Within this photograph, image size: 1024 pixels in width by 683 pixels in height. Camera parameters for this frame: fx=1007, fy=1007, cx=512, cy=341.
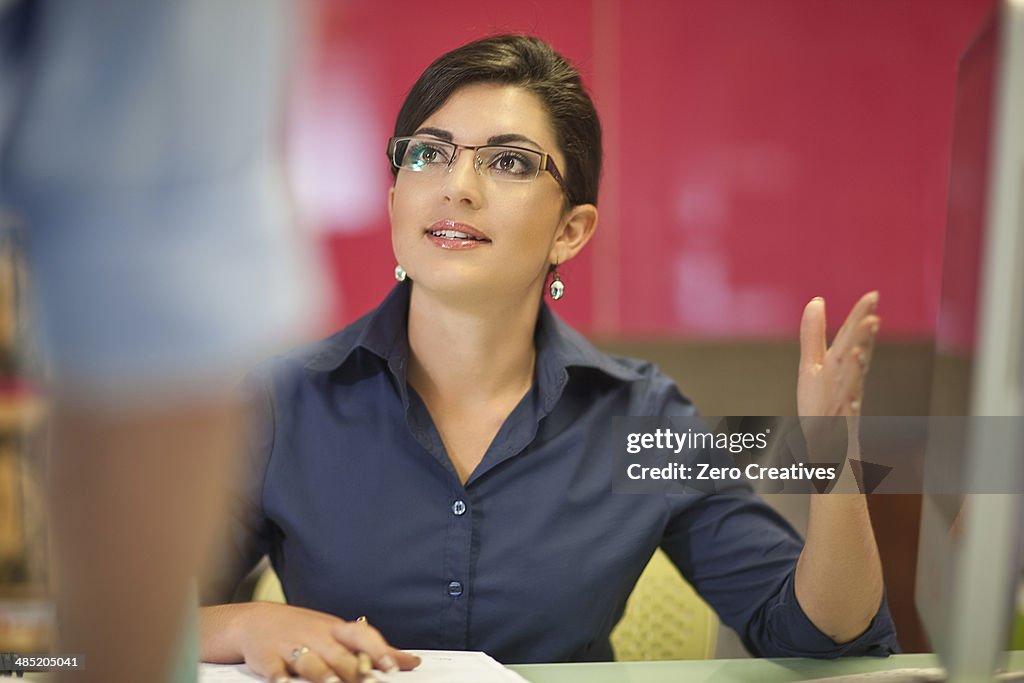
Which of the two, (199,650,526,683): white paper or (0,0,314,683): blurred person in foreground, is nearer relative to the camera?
(0,0,314,683): blurred person in foreground

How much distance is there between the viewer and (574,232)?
1242 millimetres

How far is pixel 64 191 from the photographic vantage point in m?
0.58

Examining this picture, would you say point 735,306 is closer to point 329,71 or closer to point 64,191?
point 329,71

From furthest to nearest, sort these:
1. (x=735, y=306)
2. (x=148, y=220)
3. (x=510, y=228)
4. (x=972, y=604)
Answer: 1. (x=735, y=306)
2. (x=510, y=228)
3. (x=972, y=604)
4. (x=148, y=220)

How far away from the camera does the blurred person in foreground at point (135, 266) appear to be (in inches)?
22.8

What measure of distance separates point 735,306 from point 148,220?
2.88 ft

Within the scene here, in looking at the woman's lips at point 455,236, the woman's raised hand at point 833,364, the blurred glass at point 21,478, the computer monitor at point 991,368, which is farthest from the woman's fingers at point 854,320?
the blurred glass at point 21,478

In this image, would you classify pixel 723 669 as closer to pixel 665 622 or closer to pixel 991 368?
pixel 665 622

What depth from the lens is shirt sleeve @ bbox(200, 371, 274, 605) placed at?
3.84 ft

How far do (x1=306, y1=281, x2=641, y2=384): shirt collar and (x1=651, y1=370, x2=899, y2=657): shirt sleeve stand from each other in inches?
3.6

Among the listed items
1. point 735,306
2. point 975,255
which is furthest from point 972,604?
point 735,306

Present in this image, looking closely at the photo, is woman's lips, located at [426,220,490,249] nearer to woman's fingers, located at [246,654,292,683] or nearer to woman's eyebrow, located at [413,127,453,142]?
woman's eyebrow, located at [413,127,453,142]

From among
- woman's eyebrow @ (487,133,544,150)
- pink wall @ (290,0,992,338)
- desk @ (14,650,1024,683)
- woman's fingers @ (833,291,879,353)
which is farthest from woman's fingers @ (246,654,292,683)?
woman's fingers @ (833,291,879,353)

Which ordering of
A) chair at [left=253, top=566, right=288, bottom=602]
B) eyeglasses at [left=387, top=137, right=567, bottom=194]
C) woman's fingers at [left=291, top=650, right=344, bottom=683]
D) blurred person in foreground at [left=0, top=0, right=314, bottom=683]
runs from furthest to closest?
chair at [left=253, top=566, right=288, bottom=602] → eyeglasses at [left=387, top=137, right=567, bottom=194] → woman's fingers at [left=291, top=650, right=344, bottom=683] → blurred person in foreground at [left=0, top=0, right=314, bottom=683]
